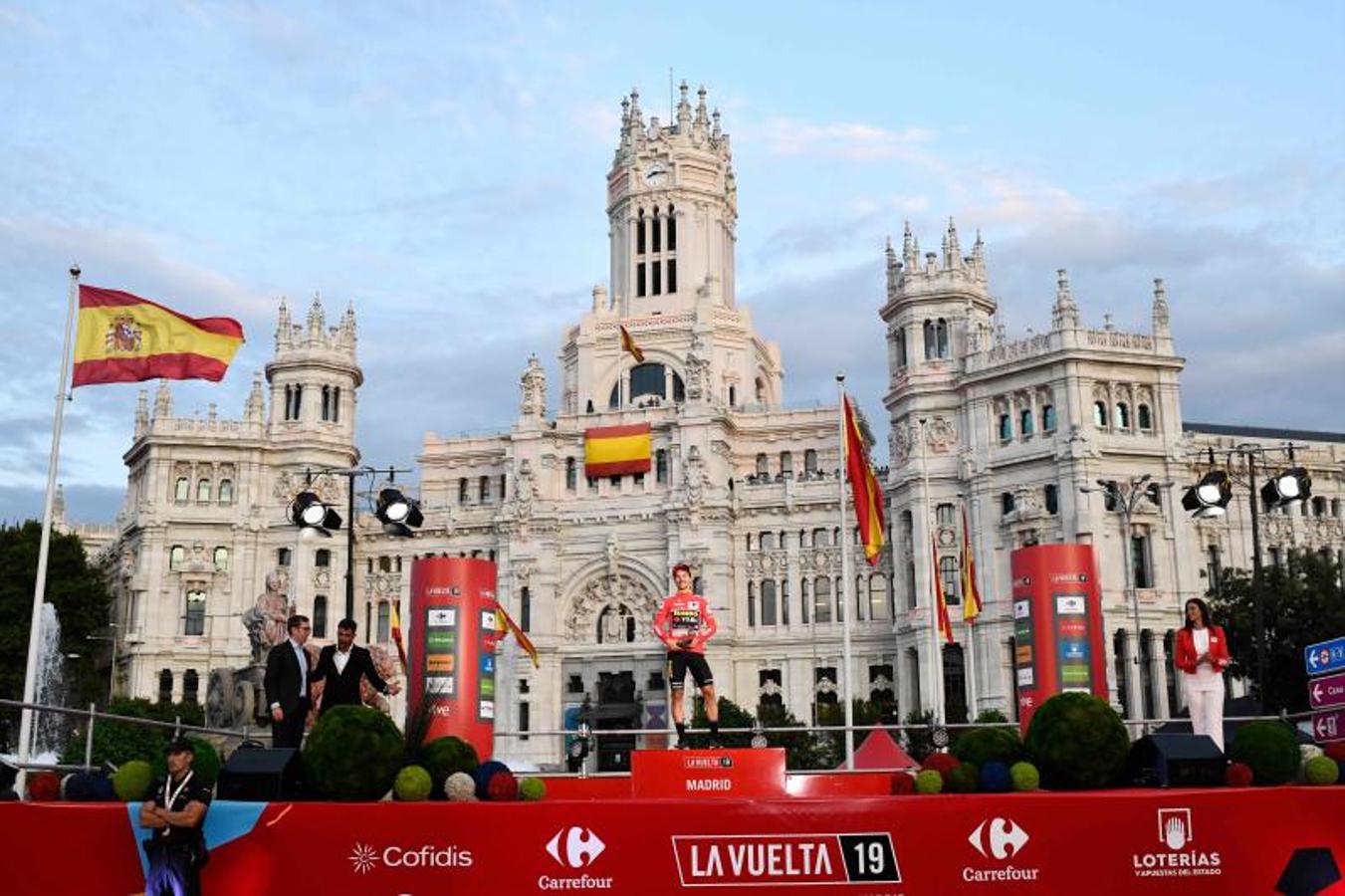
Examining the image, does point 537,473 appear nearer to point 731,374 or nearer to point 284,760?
point 731,374

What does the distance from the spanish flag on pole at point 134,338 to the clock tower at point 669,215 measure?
212ft

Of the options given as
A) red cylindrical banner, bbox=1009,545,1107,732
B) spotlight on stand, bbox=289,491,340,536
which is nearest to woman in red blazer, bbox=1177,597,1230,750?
red cylindrical banner, bbox=1009,545,1107,732

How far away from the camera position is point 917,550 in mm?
74250

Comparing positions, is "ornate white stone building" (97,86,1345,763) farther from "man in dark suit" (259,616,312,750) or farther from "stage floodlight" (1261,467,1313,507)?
"man in dark suit" (259,616,312,750)

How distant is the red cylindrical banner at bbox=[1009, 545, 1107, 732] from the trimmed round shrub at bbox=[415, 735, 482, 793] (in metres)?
25.0

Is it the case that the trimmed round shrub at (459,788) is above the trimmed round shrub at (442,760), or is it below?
below

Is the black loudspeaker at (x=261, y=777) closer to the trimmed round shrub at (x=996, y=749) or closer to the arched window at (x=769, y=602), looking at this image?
the trimmed round shrub at (x=996, y=749)

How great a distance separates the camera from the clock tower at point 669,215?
9519 centimetres

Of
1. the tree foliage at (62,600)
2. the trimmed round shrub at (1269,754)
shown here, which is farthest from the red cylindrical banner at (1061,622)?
the tree foliage at (62,600)

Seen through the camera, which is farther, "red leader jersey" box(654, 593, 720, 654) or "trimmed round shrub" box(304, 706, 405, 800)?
"red leader jersey" box(654, 593, 720, 654)

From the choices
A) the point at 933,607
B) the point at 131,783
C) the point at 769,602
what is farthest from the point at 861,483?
the point at 769,602

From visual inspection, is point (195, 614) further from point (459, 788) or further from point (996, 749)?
point (996, 749)

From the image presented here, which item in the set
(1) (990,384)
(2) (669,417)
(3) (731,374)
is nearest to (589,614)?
(2) (669,417)

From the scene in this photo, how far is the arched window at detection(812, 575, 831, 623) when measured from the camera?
266 ft
